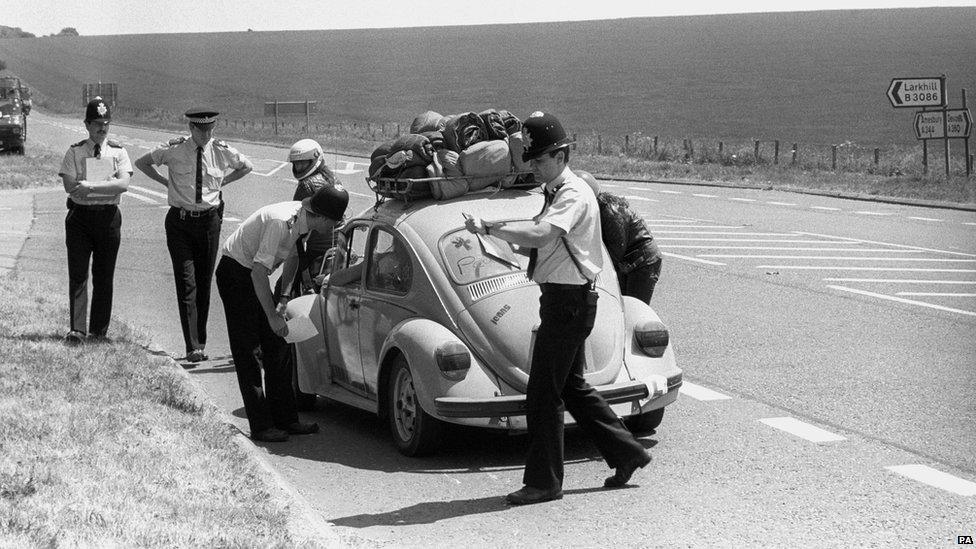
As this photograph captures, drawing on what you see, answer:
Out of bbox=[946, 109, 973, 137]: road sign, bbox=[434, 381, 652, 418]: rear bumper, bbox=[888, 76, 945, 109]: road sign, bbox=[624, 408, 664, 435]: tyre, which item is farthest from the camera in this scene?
bbox=[888, 76, 945, 109]: road sign

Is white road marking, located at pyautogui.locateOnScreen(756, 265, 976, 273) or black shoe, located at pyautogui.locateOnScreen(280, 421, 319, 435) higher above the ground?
white road marking, located at pyautogui.locateOnScreen(756, 265, 976, 273)

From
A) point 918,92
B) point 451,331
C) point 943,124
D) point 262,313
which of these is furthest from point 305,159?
point 918,92

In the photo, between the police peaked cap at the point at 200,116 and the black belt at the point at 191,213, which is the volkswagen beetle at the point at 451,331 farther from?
the police peaked cap at the point at 200,116

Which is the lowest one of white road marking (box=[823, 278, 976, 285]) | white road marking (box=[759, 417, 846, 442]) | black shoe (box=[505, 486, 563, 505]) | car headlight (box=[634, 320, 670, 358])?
white road marking (box=[759, 417, 846, 442])

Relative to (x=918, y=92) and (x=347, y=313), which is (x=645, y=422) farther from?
(x=918, y=92)

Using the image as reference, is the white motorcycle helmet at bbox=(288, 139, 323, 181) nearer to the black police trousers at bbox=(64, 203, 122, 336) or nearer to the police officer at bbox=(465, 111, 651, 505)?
the black police trousers at bbox=(64, 203, 122, 336)

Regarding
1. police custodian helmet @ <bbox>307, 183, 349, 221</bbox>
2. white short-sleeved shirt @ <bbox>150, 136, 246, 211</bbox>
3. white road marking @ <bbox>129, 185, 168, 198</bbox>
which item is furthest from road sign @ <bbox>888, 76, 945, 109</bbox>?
police custodian helmet @ <bbox>307, 183, 349, 221</bbox>

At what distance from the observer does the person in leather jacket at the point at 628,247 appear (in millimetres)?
8969

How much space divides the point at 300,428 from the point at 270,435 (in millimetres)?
256

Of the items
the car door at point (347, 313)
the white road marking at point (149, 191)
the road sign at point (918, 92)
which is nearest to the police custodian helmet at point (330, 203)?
the car door at point (347, 313)

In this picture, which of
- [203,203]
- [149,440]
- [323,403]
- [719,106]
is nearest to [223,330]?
[203,203]

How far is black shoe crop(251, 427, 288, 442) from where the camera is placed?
834 cm

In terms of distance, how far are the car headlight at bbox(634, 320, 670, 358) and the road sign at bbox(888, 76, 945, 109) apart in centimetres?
2583

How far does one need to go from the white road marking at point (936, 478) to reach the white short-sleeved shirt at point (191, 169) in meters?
5.91
